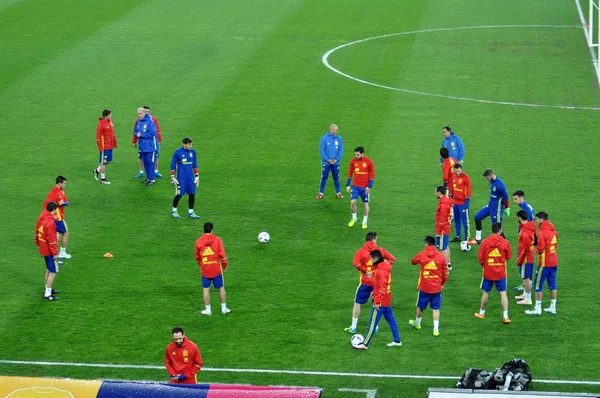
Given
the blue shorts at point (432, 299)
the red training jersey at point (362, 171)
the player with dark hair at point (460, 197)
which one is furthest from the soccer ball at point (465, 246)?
the blue shorts at point (432, 299)

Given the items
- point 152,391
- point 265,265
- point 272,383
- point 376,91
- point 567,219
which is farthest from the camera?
point 376,91

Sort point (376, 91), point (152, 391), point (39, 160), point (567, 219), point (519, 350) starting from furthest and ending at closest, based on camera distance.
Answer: point (376, 91) < point (39, 160) < point (567, 219) < point (519, 350) < point (152, 391)

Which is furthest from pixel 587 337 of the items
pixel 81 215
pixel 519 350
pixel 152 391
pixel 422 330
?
pixel 81 215

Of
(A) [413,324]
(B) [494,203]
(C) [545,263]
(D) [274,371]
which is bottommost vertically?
(A) [413,324]

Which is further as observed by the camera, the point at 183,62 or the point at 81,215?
the point at 183,62

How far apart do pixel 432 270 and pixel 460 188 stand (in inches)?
192

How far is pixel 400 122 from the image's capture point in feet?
106

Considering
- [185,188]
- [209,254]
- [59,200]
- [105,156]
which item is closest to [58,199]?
[59,200]

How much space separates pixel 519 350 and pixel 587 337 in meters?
1.49

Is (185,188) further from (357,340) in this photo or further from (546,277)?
(546,277)

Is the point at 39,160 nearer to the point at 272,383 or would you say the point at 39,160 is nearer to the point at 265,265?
the point at 265,265

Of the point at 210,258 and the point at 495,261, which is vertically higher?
the point at 210,258

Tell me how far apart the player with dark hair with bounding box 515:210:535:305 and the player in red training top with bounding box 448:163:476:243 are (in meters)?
3.13

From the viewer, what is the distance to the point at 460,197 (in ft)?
75.9
